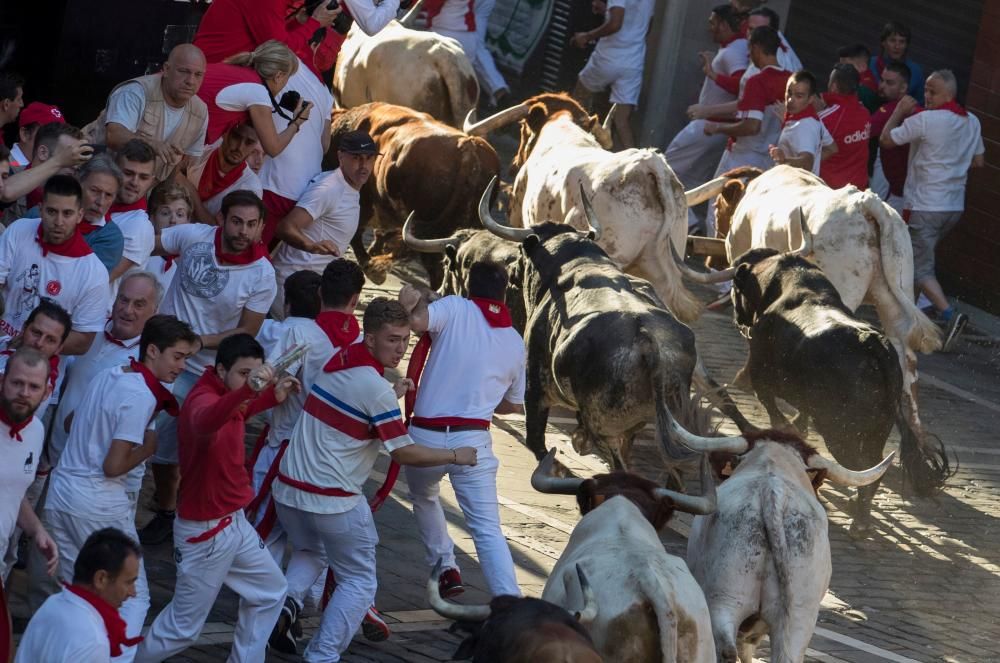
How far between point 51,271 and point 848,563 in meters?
5.68

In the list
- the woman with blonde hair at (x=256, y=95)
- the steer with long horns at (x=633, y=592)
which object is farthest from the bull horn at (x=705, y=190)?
the steer with long horns at (x=633, y=592)

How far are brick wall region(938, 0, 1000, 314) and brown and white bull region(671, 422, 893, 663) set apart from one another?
11.3 metres

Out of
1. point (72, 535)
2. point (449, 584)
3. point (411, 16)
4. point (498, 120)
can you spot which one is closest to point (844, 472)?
point (449, 584)

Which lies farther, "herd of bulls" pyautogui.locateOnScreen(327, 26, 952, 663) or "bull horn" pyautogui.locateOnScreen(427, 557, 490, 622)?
"herd of bulls" pyautogui.locateOnScreen(327, 26, 952, 663)

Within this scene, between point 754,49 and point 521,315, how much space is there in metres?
5.70

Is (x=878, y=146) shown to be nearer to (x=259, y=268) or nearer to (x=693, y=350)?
(x=693, y=350)

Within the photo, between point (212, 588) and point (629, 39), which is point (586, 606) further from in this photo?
point (629, 39)

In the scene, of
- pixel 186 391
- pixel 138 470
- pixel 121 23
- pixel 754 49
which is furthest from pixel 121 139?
pixel 754 49

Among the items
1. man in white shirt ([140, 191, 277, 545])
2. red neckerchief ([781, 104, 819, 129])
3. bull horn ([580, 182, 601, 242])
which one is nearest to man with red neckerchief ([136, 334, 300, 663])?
man in white shirt ([140, 191, 277, 545])

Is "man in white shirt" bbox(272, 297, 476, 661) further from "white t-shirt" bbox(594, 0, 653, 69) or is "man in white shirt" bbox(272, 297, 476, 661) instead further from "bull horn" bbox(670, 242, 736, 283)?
"white t-shirt" bbox(594, 0, 653, 69)

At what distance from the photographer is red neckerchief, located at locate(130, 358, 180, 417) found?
21.4ft

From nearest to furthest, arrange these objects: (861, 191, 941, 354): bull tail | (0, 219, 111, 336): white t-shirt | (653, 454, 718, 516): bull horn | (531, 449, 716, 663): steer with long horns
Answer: (531, 449, 716, 663): steer with long horns
(653, 454, 718, 516): bull horn
(0, 219, 111, 336): white t-shirt
(861, 191, 941, 354): bull tail

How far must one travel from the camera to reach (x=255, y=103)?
29.8 ft

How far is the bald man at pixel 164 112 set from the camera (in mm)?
8477
